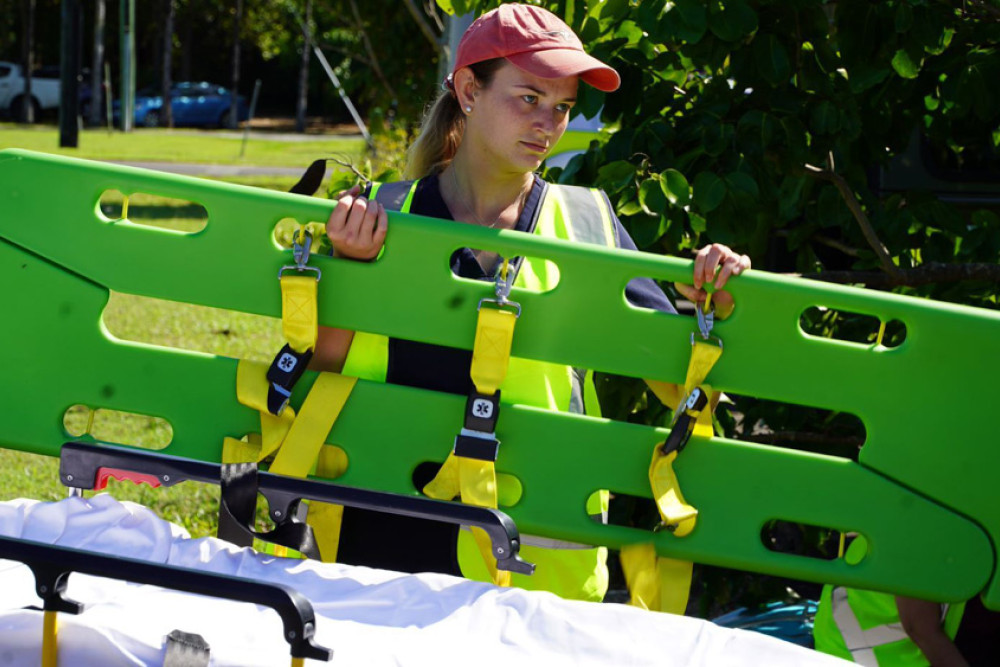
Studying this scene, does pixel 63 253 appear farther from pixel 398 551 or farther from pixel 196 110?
pixel 196 110

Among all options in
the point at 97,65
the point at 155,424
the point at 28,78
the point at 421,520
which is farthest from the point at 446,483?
the point at 28,78

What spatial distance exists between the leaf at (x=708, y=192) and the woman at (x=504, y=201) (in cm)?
66

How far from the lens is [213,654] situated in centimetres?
161

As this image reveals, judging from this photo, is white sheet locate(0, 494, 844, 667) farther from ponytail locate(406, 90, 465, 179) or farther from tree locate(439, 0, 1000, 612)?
tree locate(439, 0, 1000, 612)

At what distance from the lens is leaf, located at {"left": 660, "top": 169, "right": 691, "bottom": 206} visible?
3303mm

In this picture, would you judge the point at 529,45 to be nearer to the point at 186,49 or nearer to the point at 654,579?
the point at 654,579

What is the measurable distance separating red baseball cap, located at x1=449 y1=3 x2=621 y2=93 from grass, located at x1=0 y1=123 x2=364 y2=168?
1717cm

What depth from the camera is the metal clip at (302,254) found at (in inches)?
91.7

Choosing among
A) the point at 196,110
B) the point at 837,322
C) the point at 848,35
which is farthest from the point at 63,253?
the point at 196,110

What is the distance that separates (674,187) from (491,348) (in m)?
1.18

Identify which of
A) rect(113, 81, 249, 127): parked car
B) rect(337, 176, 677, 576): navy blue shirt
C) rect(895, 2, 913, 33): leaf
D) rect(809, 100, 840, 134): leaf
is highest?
rect(895, 2, 913, 33): leaf

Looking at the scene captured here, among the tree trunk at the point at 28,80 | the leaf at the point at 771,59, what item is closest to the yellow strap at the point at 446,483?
the leaf at the point at 771,59

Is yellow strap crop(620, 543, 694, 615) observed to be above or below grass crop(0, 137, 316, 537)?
above

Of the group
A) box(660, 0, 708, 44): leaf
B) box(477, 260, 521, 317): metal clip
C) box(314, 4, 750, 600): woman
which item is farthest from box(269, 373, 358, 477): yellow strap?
box(660, 0, 708, 44): leaf
